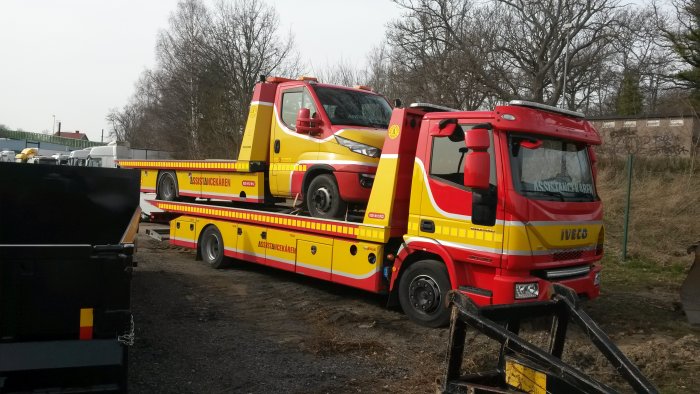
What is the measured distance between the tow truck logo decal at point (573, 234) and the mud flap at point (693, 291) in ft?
6.73

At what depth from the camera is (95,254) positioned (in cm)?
358

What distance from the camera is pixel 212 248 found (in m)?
10.9

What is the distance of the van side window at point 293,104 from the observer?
8820 mm

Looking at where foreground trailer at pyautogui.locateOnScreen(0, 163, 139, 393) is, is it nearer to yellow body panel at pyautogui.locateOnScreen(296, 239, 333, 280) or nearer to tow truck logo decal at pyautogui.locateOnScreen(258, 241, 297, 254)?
yellow body panel at pyautogui.locateOnScreen(296, 239, 333, 280)

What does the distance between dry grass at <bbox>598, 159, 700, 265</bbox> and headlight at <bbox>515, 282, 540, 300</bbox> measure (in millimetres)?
7150

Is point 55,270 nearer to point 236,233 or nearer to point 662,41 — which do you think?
point 236,233

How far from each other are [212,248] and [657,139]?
14763 millimetres

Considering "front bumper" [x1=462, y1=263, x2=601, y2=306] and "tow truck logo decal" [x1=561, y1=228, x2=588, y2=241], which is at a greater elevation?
"tow truck logo decal" [x1=561, y1=228, x2=588, y2=241]

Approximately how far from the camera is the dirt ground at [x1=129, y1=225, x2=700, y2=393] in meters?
5.06

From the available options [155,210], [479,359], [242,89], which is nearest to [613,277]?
[479,359]

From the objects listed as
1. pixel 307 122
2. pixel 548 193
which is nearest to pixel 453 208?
pixel 548 193

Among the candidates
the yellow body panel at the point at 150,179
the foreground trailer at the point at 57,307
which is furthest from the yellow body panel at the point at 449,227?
the yellow body panel at the point at 150,179

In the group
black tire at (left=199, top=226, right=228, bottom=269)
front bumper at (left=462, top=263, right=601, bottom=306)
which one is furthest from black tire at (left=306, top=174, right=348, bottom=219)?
black tire at (left=199, top=226, right=228, bottom=269)

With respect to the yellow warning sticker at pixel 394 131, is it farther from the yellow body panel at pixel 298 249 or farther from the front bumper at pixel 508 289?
the front bumper at pixel 508 289
